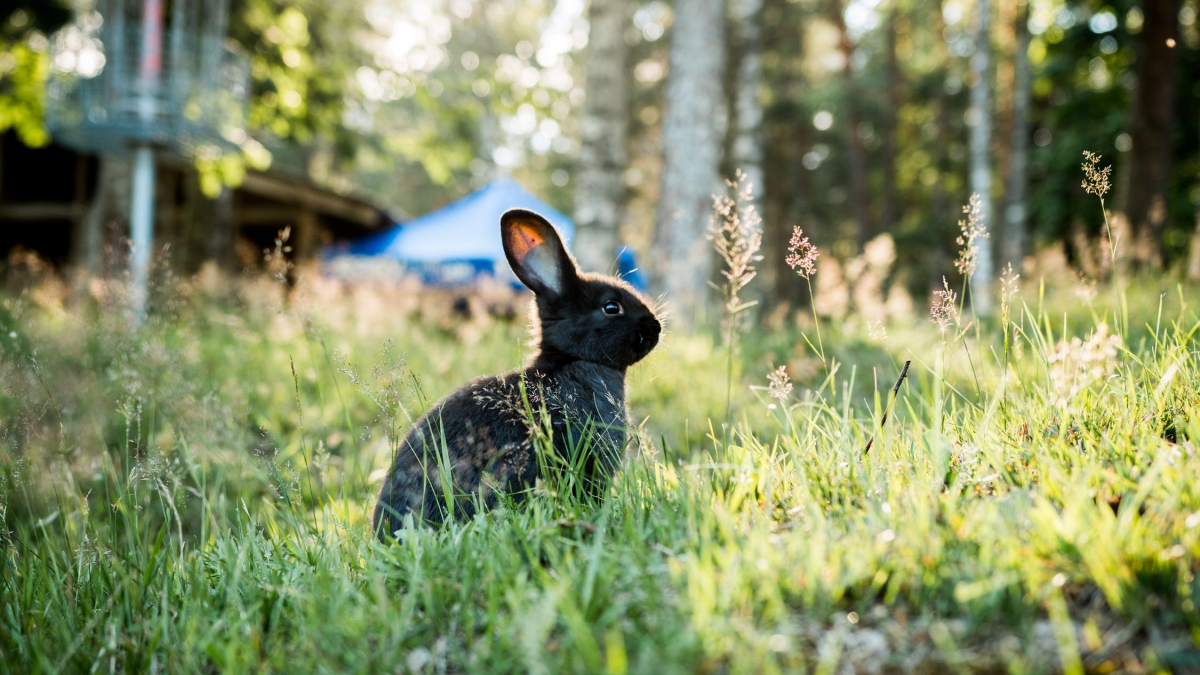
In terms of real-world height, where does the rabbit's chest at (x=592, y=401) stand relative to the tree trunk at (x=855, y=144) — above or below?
below

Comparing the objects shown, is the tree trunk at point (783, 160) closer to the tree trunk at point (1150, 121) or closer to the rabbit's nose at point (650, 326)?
the tree trunk at point (1150, 121)

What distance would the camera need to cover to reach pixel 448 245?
1520 cm

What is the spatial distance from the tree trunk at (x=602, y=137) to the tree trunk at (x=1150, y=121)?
615cm

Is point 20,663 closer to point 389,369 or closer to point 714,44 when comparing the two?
point 389,369

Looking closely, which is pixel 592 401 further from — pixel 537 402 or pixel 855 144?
pixel 855 144

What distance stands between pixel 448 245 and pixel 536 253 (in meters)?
12.6

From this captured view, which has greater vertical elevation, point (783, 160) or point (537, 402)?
point (783, 160)

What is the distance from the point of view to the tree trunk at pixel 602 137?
373 inches

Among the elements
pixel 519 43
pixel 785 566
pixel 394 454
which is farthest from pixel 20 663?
pixel 519 43

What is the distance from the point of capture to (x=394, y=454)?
2.29m

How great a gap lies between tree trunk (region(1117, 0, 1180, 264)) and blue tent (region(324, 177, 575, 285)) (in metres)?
8.70

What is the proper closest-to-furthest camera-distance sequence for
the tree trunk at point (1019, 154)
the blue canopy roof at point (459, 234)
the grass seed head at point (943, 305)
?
1. the grass seed head at point (943, 305)
2. the tree trunk at point (1019, 154)
3. the blue canopy roof at point (459, 234)

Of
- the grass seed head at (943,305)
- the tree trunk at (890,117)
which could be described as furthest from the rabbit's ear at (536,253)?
the tree trunk at (890,117)

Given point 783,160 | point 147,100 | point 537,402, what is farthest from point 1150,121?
point 783,160
